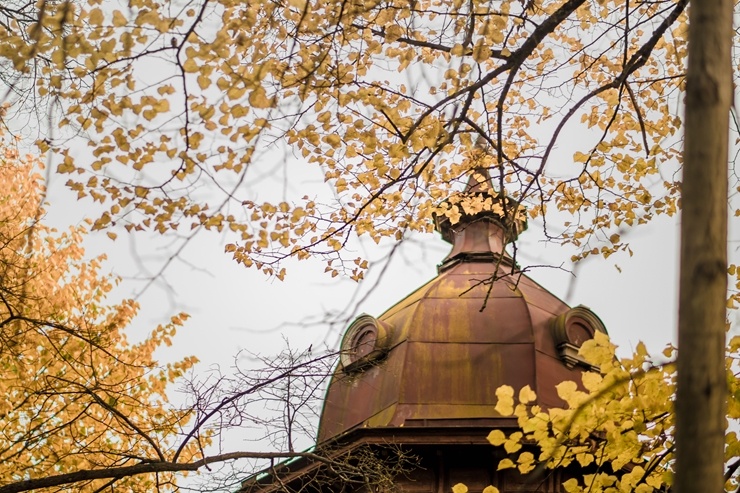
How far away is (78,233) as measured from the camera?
1444cm

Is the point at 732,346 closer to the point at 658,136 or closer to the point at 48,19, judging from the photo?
the point at 658,136

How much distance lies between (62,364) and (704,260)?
9.63 metres

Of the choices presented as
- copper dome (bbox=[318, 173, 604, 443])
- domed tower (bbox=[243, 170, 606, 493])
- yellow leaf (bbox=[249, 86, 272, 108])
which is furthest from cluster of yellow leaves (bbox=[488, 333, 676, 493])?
copper dome (bbox=[318, 173, 604, 443])

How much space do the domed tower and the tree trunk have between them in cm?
958

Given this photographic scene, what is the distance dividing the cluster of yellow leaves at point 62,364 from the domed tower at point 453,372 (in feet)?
7.84

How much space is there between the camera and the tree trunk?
2.42m

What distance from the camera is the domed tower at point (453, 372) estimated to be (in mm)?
12516

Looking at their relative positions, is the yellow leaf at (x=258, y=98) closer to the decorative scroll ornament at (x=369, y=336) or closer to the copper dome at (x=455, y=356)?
the copper dome at (x=455, y=356)

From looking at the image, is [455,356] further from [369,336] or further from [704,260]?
[704,260]

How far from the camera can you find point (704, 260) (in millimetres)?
2498

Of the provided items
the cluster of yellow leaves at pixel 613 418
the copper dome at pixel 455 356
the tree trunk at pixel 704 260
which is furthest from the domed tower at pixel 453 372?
the tree trunk at pixel 704 260

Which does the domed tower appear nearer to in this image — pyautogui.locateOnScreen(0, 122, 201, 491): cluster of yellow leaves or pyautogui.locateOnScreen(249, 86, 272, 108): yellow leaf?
pyautogui.locateOnScreen(0, 122, 201, 491): cluster of yellow leaves

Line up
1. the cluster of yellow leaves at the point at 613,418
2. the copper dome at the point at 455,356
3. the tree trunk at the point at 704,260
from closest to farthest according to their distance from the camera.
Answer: the tree trunk at the point at 704,260, the cluster of yellow leaves at the point at 613,418, the copper dome at the point at 455,356

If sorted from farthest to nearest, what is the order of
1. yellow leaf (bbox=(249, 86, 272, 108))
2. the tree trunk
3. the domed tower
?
the domed tower < yellow leaf (bbox=(249, 86, 272, 108)) < the tree trunk
